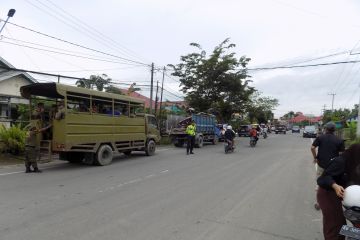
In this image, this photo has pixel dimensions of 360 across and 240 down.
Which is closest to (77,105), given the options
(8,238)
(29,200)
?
(29,200)

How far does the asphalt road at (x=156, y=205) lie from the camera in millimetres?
5602

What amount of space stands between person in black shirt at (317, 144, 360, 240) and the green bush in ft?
45.2

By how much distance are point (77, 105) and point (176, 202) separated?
23.4ft

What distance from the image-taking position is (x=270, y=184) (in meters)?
10.3

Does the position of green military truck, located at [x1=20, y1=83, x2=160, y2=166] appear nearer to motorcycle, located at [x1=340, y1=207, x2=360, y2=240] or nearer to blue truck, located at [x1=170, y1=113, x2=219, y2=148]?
blue truck, located at [x1=170, y1=113, x2=219, y2=148]

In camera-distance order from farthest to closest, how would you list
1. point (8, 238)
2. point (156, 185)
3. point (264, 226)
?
point (156, 185) < point (264, 226) < point (8, 238)

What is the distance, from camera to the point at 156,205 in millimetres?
7352

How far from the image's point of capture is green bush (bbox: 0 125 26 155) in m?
15.2

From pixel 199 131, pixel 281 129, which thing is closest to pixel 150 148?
pixel 199 131

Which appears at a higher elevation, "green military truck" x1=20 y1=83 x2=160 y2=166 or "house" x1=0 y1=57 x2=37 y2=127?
"house" x1=0 y1=57 x2=37 y2=127

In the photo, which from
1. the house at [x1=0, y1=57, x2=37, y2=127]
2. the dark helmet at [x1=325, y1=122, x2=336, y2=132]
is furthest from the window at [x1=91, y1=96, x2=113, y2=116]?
the house at [x1=0, y1=57, x2=37, y2=127]

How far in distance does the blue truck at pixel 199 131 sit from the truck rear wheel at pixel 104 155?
10274 mm

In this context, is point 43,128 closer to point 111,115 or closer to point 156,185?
point 111,115

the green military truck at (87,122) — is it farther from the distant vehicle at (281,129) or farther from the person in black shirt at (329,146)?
the distant vehicle at (281,129)
